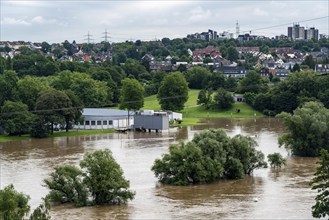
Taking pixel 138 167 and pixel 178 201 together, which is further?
pixel 138 167

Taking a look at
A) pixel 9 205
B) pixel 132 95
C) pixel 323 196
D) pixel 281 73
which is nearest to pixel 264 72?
pixel 281 73

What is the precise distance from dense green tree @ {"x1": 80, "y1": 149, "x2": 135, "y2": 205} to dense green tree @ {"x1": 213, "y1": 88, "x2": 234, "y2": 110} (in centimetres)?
3662

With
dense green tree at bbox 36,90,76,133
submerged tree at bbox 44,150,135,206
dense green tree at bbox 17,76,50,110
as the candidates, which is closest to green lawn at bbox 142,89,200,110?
dense green tree at bbox 17,76,50,110

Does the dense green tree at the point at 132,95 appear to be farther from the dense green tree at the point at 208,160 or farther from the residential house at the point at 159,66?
the residential house at the point at 159,66

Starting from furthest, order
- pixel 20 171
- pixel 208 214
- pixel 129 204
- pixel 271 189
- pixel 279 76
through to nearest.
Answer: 1. pixel 279 76
2. pixel 20 171
3. pixel 271 189
4. pixel 129 204
5. pixel 208 214

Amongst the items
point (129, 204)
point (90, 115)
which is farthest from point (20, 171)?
point (90, 115)

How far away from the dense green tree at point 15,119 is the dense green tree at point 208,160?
1857 cm

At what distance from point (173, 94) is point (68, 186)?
34.8 meters

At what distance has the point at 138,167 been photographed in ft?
123

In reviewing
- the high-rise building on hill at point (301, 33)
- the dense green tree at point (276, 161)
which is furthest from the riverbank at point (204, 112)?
the high-rise building on hill at point (301, 33)

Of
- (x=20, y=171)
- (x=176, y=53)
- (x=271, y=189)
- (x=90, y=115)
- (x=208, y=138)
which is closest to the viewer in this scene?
(x=271, y=189)

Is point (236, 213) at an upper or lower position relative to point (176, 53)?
lower

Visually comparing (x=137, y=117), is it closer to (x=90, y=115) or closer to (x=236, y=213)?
(x=90, y=115)

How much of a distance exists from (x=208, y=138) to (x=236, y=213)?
6992 mm
